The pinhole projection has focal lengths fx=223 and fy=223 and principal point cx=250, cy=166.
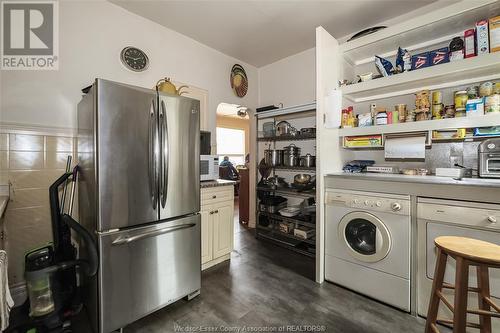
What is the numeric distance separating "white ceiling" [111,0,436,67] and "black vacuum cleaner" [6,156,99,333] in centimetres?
192

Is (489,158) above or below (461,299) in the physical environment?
above

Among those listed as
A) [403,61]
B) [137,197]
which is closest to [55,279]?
[137,197]

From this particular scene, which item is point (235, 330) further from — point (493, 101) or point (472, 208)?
point (493, 101)

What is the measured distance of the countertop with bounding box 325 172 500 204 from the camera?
1395 millimetres

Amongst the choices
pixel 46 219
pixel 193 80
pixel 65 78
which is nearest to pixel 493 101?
pixel 193 80

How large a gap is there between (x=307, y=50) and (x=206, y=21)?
146 cm

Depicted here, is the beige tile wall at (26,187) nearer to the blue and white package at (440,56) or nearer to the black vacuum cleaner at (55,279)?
the black vacuum cleaner at (55,279)

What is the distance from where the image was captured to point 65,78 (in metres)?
2.02

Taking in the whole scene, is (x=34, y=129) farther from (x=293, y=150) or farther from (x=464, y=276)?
(x=464, y=276)

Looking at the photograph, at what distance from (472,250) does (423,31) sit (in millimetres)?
1910

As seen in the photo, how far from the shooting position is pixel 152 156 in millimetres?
1568

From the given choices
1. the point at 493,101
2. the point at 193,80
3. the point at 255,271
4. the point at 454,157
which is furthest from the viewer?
the point at 193,80

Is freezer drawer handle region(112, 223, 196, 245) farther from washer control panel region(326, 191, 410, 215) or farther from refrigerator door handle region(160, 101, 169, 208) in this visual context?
washer control panel region(326, 191, 410, 215)

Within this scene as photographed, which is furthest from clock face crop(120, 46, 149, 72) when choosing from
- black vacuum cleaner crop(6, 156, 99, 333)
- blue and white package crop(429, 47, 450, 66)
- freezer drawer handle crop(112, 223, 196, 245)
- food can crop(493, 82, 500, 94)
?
food can crop(493, 82, 500, 94)
